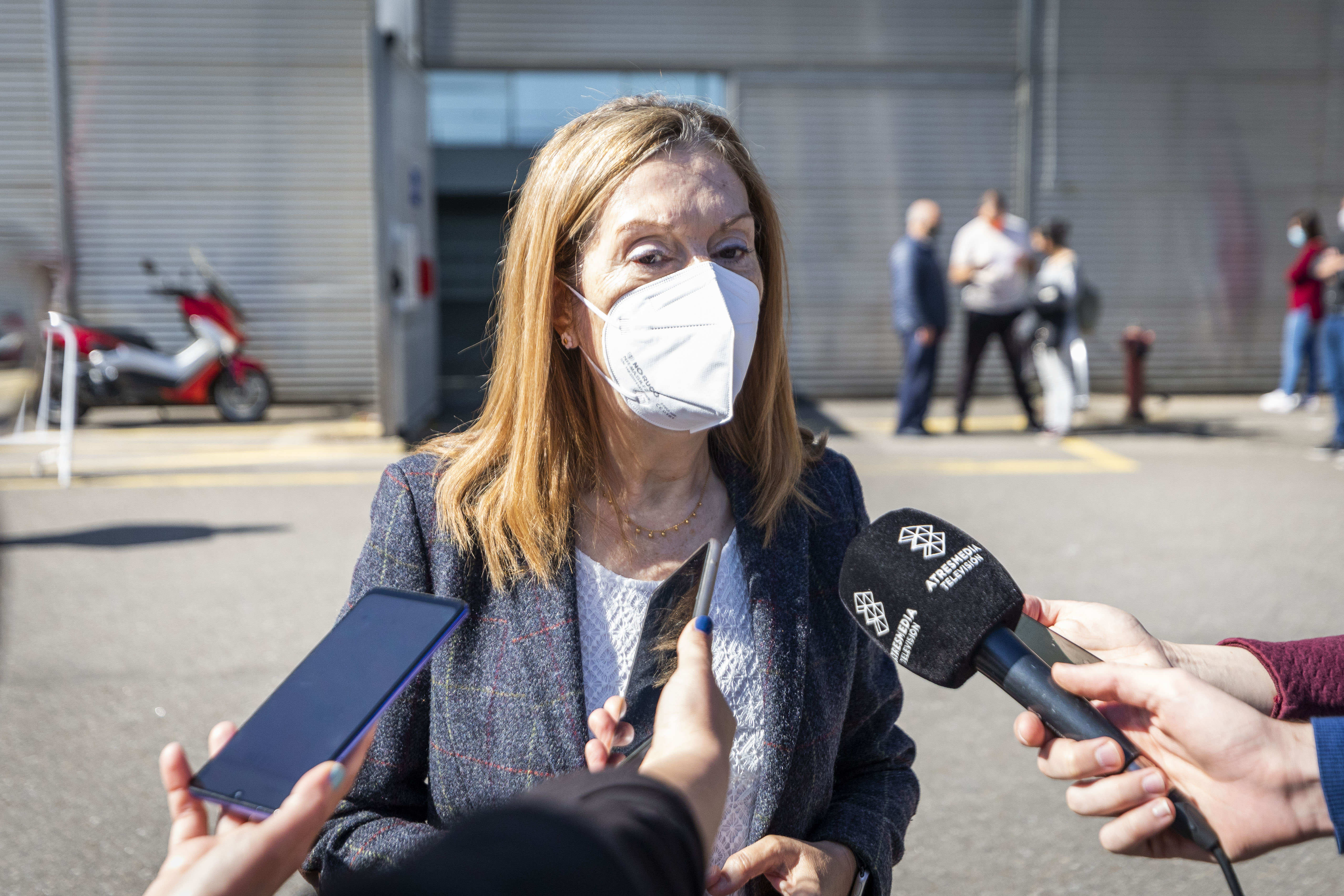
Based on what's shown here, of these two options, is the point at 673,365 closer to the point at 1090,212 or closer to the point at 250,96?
the point at 250,96

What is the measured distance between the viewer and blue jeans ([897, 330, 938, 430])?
9.25m

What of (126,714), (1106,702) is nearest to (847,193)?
(126,714)

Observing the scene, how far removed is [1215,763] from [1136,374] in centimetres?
1006

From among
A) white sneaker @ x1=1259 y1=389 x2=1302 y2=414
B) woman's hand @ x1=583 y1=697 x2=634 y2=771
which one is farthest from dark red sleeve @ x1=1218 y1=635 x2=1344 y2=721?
white sneaker @ x1=1259 y1=389 x2=1302 y2=414

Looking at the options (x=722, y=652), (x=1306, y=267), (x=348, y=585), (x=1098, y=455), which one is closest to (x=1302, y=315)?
(x=1306, y=267)

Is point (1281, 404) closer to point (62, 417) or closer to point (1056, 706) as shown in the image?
point (62, 417)

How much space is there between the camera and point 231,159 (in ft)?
36.2

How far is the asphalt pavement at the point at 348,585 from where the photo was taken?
3.16m

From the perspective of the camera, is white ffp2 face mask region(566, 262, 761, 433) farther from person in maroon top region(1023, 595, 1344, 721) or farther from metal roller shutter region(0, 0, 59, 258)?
metal roller shutter region(0, 0, 59, 258)

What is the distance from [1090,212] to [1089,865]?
1007 cm

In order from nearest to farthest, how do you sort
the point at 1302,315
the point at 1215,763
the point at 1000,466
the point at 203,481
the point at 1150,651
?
1. the point at 1215,763
2. the point at 1150,651
3. the point at 203,481
4. the point at 1000,466
5. the point at 1302,315

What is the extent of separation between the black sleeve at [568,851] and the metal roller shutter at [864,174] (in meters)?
10.8

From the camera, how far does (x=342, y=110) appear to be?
11008 mm

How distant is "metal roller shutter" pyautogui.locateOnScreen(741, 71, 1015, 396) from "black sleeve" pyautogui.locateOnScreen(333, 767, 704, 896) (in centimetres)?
1085
